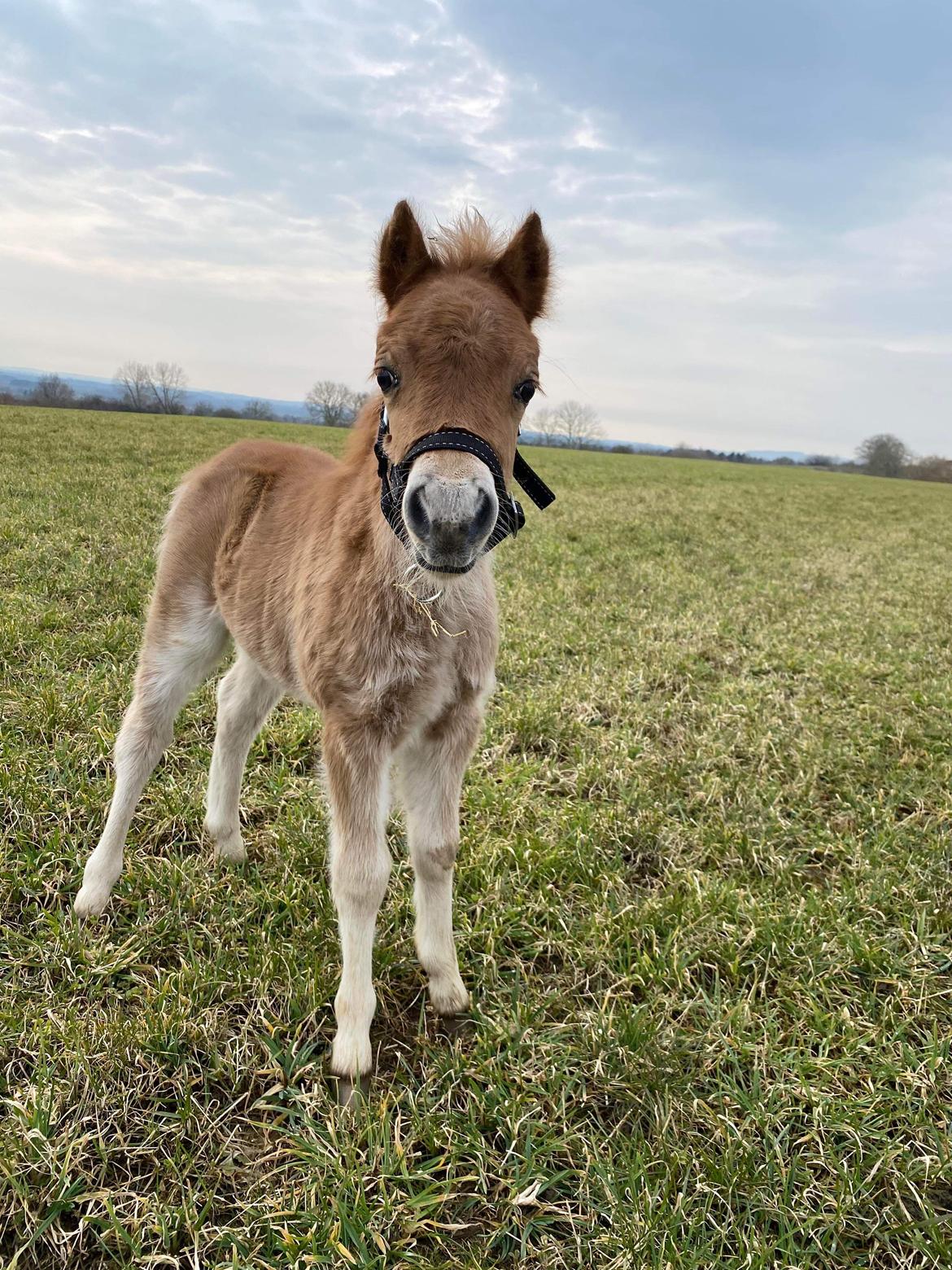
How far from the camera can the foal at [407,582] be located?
6.81ft

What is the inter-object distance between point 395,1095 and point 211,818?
1621mm

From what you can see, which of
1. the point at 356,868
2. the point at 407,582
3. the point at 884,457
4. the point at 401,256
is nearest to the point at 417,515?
the point at 407,582

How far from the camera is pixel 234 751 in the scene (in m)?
3.45

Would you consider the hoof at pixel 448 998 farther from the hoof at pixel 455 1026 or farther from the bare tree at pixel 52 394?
the bare tree at pixel 52 394

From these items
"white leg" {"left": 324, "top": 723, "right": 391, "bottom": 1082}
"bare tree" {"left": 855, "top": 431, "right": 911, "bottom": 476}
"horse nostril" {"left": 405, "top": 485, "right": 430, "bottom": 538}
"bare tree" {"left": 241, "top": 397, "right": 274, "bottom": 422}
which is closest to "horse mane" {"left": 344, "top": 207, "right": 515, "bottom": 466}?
"horse nostril" {"left": 405, "top": 485, "right": 430, "bottom": 538}

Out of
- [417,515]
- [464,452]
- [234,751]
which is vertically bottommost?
[234,751]

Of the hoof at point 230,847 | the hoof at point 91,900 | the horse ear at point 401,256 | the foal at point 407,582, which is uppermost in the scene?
the horse ear at point 401,256

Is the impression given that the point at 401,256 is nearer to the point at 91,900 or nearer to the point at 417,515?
the point at 417,515

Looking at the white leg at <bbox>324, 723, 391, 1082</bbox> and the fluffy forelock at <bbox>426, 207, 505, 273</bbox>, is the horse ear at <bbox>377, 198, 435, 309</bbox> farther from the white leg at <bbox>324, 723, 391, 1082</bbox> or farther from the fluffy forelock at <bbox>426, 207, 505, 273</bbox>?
the white leg at <bbox>324, 723, 391, 1082</bbox>

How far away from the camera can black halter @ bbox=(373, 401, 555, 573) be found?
6.50 ft

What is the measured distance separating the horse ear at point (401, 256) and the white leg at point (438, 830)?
1.48 m

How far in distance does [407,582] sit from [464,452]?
541mm

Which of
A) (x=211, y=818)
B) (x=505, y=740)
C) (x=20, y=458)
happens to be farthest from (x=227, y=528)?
(x=20, y=458)

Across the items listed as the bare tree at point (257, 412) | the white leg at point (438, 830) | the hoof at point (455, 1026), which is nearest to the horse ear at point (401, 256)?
the white leg at point (438, 830)
